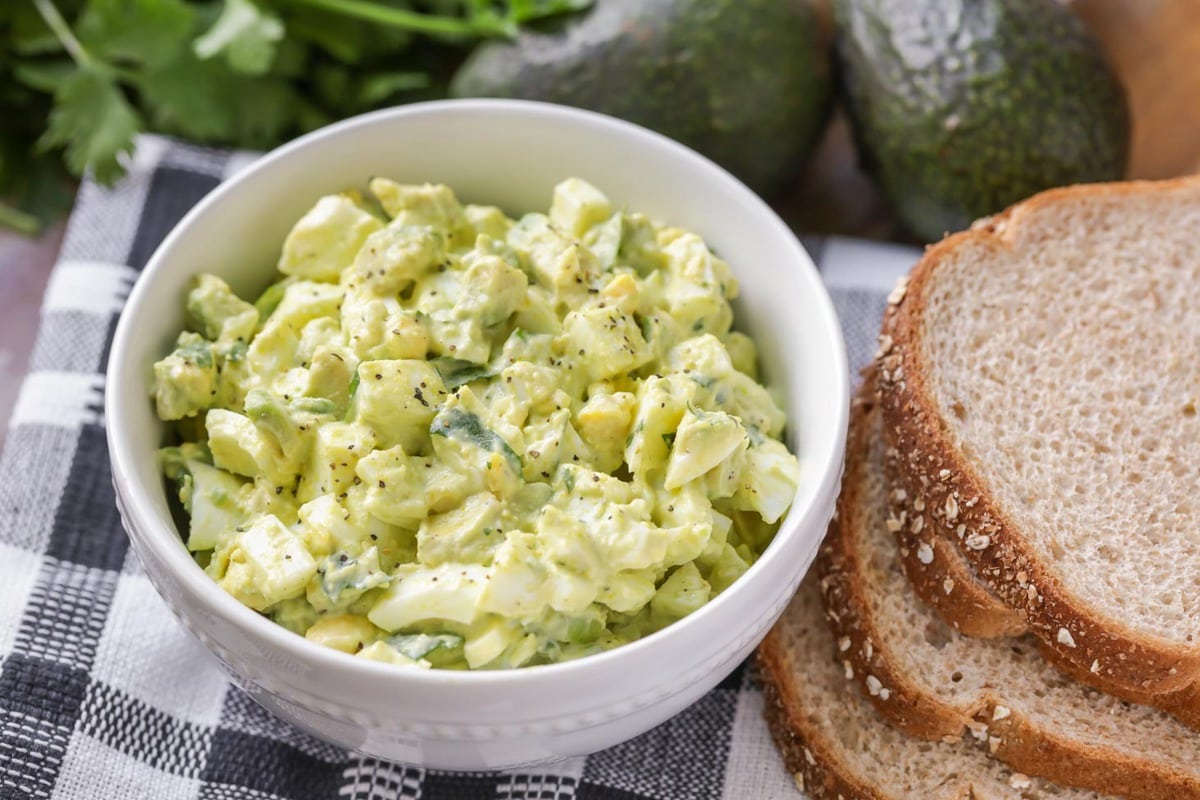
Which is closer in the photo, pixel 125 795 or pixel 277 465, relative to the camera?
pixel 277 465

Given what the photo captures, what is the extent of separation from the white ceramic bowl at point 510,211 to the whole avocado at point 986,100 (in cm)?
76

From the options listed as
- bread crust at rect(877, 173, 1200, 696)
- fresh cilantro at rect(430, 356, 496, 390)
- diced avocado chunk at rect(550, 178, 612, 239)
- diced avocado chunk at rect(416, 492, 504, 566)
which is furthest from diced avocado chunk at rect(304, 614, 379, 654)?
bread crust at rect(877, 173, 1200, 696)

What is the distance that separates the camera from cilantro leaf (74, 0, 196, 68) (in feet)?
9.74

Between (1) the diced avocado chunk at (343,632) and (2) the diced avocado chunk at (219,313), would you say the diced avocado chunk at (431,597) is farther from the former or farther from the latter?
(2) the diced avocado chunk at (219,313)

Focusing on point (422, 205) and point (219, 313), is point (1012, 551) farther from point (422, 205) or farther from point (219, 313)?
point (219, 313)

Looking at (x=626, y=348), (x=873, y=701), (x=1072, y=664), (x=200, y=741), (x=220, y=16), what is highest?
(x=626, y=348)

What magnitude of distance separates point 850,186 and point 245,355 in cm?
189

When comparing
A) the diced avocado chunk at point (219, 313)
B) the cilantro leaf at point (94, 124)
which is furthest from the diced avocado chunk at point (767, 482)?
the cilantro leaf at point (94, 124)

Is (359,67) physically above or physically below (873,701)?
above

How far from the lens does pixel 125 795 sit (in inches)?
84.2

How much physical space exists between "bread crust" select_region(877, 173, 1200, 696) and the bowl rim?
0.29 meters

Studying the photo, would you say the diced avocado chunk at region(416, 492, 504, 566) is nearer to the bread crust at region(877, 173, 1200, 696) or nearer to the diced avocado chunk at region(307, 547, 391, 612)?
the diced avocado chunk at region(307, 547, 391, 612)

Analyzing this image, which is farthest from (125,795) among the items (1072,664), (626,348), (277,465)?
(1072,664)

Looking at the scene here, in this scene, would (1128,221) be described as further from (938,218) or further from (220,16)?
(220,16)
